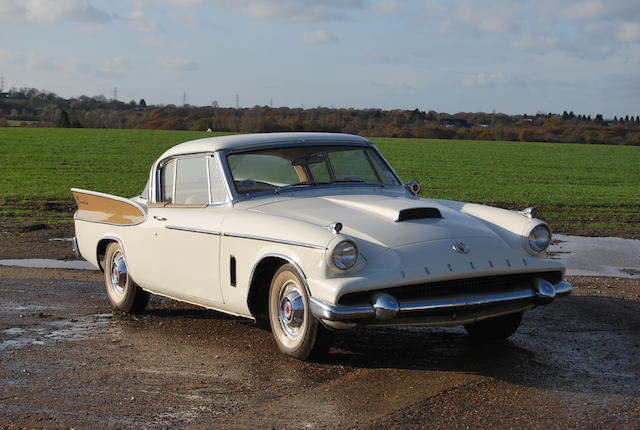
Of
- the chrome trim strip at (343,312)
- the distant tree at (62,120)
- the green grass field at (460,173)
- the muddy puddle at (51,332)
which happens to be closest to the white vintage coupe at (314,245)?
the chrome trim strip at (343,312)

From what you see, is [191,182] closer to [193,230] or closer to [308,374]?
[193,230]

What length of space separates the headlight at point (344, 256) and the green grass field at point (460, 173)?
1063 cm

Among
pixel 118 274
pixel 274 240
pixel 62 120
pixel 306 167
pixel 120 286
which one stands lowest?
pixel 62 120

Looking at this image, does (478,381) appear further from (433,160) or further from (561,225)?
(433,160)

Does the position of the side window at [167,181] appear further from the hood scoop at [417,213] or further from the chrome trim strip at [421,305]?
the chrome trim strip at [421,305]

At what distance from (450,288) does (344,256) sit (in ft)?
2.51

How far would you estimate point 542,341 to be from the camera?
23.1ft

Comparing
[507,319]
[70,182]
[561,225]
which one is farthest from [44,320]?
[70,182]

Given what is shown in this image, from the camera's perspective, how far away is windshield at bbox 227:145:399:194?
24.3 feet

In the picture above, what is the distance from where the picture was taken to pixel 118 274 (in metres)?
8.52

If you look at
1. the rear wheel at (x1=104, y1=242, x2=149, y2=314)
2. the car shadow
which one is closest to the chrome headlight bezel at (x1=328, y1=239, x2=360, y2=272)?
the car shadow

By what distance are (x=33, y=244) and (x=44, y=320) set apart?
5.60 meters

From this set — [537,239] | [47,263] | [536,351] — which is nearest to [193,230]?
[537,239]

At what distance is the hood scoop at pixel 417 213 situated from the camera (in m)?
6.44
